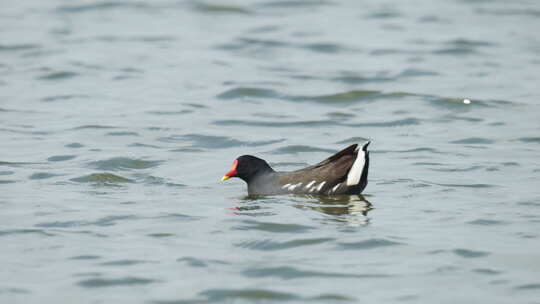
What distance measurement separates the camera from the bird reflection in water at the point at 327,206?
35.6 ft

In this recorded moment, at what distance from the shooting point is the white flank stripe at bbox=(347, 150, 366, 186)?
1145 cm

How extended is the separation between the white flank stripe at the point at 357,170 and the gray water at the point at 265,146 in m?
0.22

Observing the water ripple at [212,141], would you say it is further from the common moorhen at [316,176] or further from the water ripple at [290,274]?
the water ripple at [290,274]

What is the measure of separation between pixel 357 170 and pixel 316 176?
478 mm

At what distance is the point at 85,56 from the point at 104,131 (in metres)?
5.78

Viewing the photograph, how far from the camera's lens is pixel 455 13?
2419 cm

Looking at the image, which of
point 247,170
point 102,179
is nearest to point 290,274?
point 247,170

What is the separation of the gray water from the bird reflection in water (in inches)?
1.6

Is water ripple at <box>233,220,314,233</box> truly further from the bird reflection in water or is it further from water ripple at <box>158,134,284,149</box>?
water ripple at <box>158,134,284,149</box>

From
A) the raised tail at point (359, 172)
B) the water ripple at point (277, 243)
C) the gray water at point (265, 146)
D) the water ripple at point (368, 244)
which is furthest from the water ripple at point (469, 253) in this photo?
the raised tail at point (359, 172)

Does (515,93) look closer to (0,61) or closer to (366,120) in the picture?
(366,120)

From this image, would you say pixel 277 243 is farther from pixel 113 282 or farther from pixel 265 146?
pixel 265 146

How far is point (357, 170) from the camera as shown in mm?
11477

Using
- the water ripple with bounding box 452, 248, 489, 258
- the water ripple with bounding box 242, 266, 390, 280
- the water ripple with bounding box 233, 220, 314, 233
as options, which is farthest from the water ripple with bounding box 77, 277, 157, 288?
the water ripple with bounding box 452, 248, 489, 258
